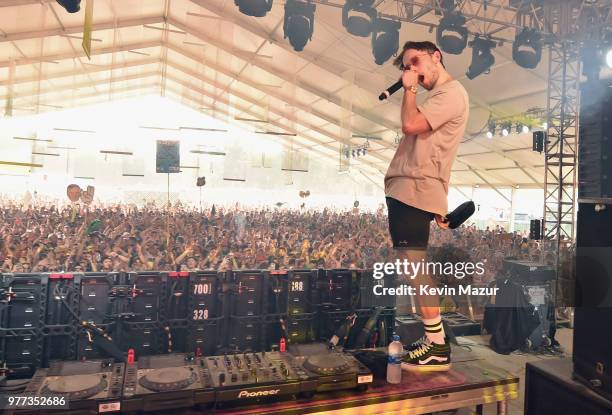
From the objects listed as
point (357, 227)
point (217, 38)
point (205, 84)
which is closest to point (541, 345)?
point (357, 227)

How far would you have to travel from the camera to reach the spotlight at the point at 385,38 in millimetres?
4309

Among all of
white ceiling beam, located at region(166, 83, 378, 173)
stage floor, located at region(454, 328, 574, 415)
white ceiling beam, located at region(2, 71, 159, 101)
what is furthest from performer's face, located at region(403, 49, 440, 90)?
white ceiling beam, located at region(2, 71, 159, 101)

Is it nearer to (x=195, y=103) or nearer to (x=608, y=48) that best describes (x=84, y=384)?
(x=195, y=103)

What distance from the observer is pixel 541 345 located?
14.9 feet

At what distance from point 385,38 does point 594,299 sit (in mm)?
3590

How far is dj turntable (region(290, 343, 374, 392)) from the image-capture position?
1.67m

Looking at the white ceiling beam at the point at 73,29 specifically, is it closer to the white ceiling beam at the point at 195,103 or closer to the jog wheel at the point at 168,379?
the white ceiling beam at the point at 195,103

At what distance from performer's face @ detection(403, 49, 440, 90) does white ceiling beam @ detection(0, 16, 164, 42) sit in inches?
243

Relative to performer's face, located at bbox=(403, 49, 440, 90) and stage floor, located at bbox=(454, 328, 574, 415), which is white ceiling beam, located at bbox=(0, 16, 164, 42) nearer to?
performer's face, located at bbox=(403, 49, 440, 90)

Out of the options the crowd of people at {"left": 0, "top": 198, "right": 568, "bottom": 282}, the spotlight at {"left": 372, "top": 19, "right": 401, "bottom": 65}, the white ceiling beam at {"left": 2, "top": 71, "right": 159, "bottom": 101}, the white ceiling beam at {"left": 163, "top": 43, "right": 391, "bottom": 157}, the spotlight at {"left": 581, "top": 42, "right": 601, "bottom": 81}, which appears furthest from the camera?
the white ceiling beam at {"left": 163, "top": 43, "right": 391, "bottom": 157}

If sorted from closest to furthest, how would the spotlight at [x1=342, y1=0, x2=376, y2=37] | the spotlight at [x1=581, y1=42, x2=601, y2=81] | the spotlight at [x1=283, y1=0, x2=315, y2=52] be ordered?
the spotlight at [x1=283, y1=0, x2=315, y2=52] → the spotlight at [x1=342, y1=0, x2=376, y2=37] → the spotlight at [x1=581, y1=42, x2=601, y2=81]

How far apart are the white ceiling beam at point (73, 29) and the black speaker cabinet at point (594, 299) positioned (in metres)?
6.88

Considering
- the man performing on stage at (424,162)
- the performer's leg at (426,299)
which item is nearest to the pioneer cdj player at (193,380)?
the performer's leg at (426,299)

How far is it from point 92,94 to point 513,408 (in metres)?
5.90
